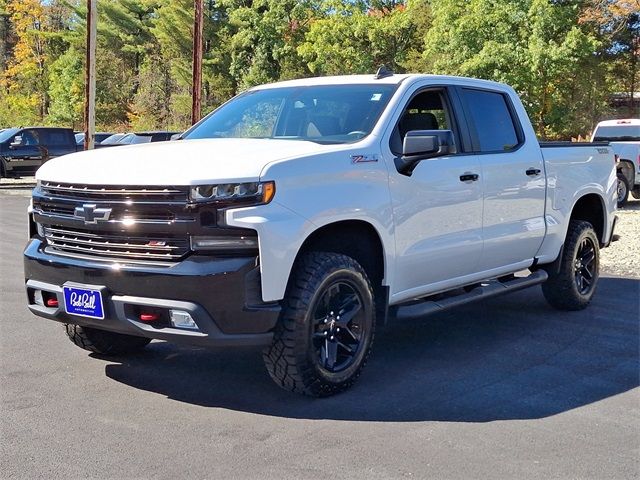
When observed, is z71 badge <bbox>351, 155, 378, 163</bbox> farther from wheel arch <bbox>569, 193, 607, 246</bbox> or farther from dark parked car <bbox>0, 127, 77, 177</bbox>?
dark parked car <bbox>0, 127, 77, 177</bbox>

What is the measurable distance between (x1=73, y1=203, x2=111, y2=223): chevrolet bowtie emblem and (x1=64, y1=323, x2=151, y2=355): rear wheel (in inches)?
47.3

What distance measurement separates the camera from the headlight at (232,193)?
13.9ft

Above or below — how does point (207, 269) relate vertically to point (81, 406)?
above

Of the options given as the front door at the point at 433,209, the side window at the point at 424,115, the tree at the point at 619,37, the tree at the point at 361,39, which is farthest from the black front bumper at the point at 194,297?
Answer: the tree at the point at 361,39

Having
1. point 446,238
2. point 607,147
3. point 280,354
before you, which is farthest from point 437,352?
point 607,147

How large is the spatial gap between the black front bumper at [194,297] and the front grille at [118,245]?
0.07 metres

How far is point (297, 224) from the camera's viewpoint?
14.5 feet

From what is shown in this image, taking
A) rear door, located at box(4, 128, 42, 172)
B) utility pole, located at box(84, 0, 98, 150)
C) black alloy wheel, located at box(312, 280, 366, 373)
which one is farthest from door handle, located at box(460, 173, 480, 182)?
rear door, located at box(4, 128, 42, 172)

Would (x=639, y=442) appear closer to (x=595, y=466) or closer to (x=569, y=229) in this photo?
(x=595, y=466)

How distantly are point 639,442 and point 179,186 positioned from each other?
9.34 feet

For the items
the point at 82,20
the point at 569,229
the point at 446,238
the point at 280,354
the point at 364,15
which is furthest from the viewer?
the point at 82,20

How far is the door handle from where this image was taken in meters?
5.72

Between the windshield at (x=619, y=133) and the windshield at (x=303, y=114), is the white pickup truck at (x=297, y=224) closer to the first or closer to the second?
the windshield at (x=303, y=114)

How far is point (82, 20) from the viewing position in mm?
60062
